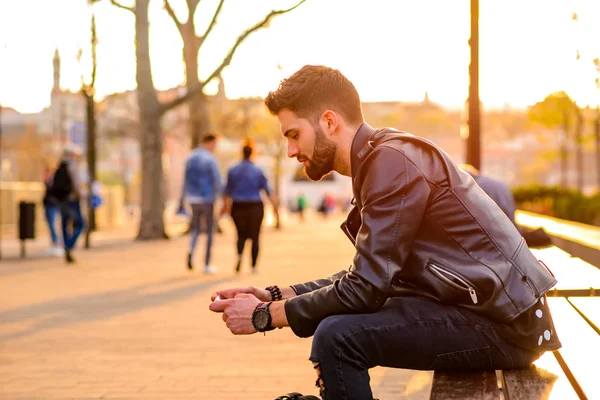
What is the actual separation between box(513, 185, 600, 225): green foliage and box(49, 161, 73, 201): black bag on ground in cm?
1176

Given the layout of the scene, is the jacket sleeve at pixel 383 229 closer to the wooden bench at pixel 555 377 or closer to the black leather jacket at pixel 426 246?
the black leather jacket at pixel 426 246

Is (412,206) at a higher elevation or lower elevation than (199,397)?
higher

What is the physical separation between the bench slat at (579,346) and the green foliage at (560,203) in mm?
18931

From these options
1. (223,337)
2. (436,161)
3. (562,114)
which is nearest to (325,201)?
(562,114)

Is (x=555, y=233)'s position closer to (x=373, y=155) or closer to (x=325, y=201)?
(x=373, y=155)

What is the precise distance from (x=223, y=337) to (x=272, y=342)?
43 cm

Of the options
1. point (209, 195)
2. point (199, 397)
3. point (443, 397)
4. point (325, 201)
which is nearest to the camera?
point (443, 397)

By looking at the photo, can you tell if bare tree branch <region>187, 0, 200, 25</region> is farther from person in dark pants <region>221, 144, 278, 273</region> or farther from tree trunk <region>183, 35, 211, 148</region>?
person in dark pants <region>221, 144, 278, 273</region>

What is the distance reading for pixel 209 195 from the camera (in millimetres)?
14461

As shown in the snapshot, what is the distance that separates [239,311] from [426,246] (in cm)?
→ 65

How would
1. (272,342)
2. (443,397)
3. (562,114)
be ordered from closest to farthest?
(443,397) → (272,342) → (562,114)

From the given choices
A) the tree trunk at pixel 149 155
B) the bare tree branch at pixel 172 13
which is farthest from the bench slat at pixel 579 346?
the bare tree branch at pixel 172 13

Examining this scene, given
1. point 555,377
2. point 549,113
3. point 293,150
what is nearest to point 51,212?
point 293,150

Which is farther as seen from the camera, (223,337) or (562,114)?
(562,114)
